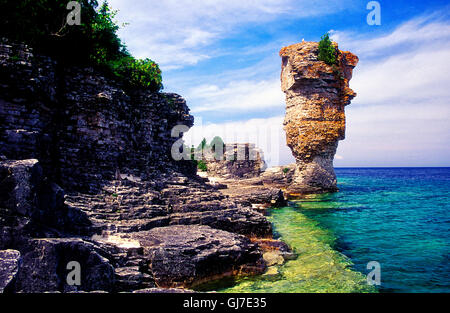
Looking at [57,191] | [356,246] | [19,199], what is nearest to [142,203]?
[57,191]

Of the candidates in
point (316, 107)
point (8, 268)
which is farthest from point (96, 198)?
point (316, 107)

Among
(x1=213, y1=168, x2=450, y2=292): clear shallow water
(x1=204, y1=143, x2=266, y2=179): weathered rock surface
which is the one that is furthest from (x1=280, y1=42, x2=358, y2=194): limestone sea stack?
(x1=213, y1=168, x2=450, y2=292): clear shallow water

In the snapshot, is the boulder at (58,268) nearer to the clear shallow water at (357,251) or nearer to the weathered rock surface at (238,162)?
the clear shallow water at (357,251)

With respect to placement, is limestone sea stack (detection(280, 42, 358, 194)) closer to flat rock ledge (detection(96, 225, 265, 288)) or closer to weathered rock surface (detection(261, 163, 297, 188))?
weathered rock surface (detection(261, 163, 297, 188))

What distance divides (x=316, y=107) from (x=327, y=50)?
5689 mm

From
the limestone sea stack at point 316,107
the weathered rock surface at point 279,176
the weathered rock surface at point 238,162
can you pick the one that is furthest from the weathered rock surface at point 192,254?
the weathered rock surface at point 238,162

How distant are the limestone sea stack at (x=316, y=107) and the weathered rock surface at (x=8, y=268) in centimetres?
2674

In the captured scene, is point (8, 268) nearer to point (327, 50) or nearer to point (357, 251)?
point (357, 251)

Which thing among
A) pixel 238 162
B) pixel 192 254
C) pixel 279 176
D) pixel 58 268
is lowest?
pixel 192 254

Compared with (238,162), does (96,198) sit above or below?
below

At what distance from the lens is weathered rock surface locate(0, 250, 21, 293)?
3966mm

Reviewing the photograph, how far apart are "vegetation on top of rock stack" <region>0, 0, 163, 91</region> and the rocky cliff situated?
0.55 meters

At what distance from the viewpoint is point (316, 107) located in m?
27.9

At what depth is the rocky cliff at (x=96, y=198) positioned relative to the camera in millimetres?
5297
